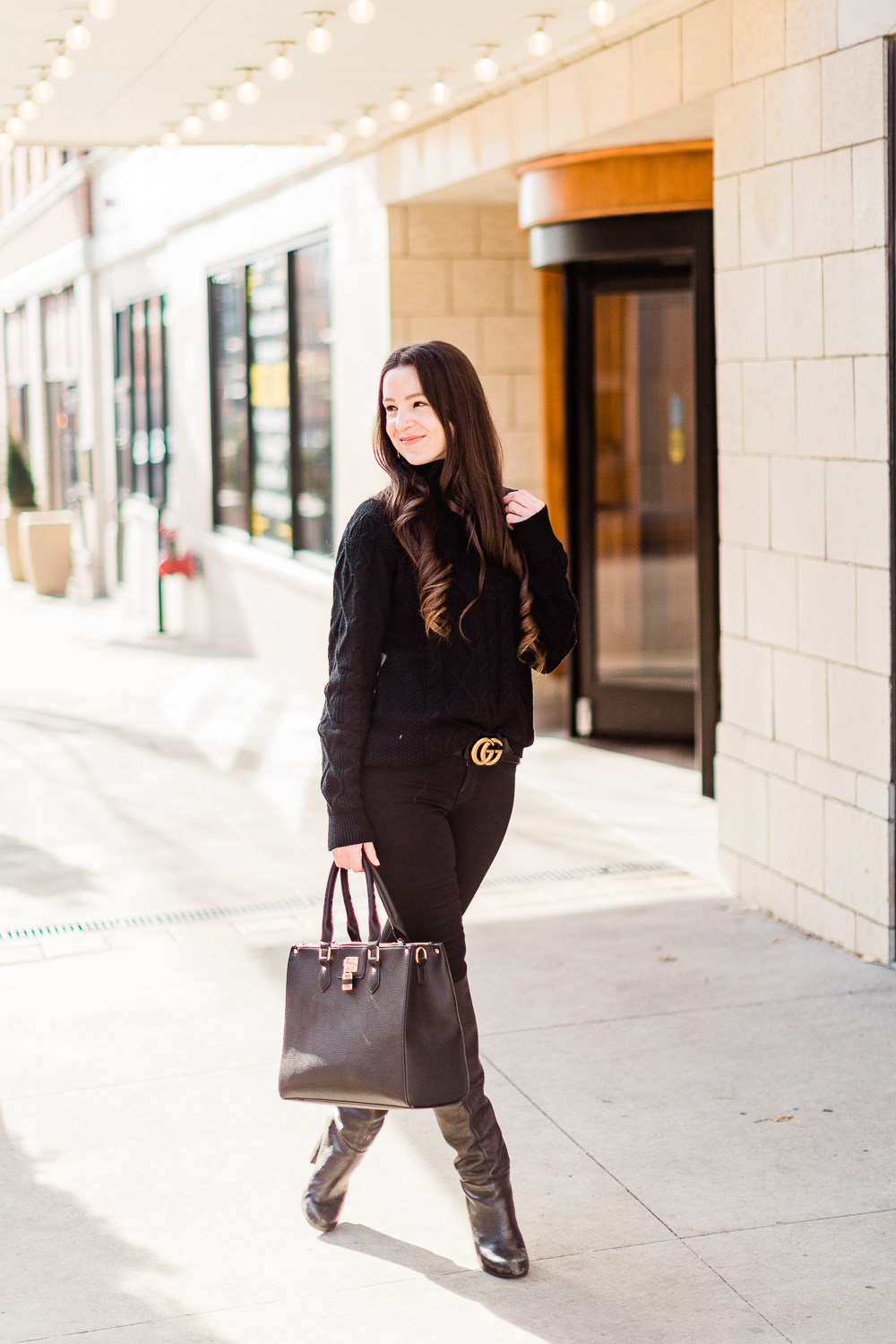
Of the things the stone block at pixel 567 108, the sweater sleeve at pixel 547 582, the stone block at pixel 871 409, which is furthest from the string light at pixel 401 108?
the sweater sleeve at pixel 547 582

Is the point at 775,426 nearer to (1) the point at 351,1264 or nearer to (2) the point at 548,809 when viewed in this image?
(2) the point at 548,809

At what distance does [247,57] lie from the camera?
752 cm

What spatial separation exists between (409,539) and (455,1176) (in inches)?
62.4

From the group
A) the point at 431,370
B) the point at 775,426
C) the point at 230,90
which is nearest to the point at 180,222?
the point at 230,90

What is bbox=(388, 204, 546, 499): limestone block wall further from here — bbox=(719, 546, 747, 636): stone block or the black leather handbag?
the black leather handbag

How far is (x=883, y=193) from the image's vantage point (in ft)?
16.8

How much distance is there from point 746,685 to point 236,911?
2.09 meters

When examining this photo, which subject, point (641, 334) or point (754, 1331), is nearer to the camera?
point (754, 1331)

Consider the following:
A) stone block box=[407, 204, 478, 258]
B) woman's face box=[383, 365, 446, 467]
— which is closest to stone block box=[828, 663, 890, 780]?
woman's face box=[383, 365, 446, 467]

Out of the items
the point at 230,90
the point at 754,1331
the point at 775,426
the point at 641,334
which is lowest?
the point at 754,1331

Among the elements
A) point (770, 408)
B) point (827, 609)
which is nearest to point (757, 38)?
point (770, 408)

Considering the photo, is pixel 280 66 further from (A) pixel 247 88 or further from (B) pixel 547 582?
(B) pixel 547 582

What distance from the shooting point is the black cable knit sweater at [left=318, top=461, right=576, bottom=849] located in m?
3.32

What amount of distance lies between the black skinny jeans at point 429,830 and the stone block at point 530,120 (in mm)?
5148
